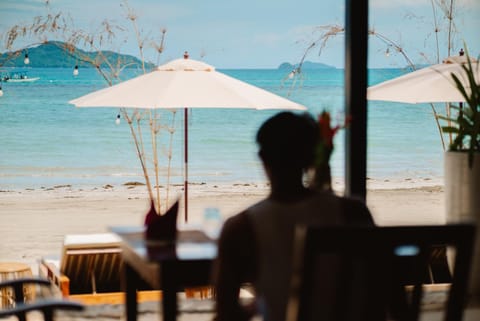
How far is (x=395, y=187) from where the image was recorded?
18250mm

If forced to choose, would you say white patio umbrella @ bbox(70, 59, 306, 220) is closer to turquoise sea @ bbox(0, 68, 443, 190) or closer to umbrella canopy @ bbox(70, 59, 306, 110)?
umbrella canopy @ bbox(70, 59, 306, 110)

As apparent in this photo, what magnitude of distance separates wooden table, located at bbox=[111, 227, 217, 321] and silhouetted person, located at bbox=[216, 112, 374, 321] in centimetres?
50

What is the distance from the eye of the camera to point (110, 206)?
51.6 feet

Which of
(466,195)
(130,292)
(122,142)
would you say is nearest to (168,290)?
(130,292)

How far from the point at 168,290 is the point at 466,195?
2.39 metres

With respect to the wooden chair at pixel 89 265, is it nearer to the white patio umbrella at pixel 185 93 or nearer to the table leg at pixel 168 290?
the white patio umbrella at pixel 185 93

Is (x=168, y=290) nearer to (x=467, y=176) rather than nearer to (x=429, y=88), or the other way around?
(x=467, y=176)

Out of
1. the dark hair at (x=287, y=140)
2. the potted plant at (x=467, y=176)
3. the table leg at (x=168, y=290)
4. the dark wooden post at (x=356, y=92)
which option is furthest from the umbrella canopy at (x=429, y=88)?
the dark hair at (x=287, y=140)

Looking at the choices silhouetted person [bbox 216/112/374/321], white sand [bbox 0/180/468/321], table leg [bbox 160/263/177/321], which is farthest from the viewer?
white sand [bbox 0/180/468/321]

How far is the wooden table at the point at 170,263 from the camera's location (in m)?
2.60

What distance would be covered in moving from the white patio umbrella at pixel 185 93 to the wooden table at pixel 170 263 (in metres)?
2.02

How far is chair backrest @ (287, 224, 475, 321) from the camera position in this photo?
5.98 ft

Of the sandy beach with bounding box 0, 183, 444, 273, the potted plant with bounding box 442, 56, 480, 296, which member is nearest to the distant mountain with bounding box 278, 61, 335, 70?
the sandy beach with bounding box 0, 183, 444, 273

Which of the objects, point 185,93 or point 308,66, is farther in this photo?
point 308,66
